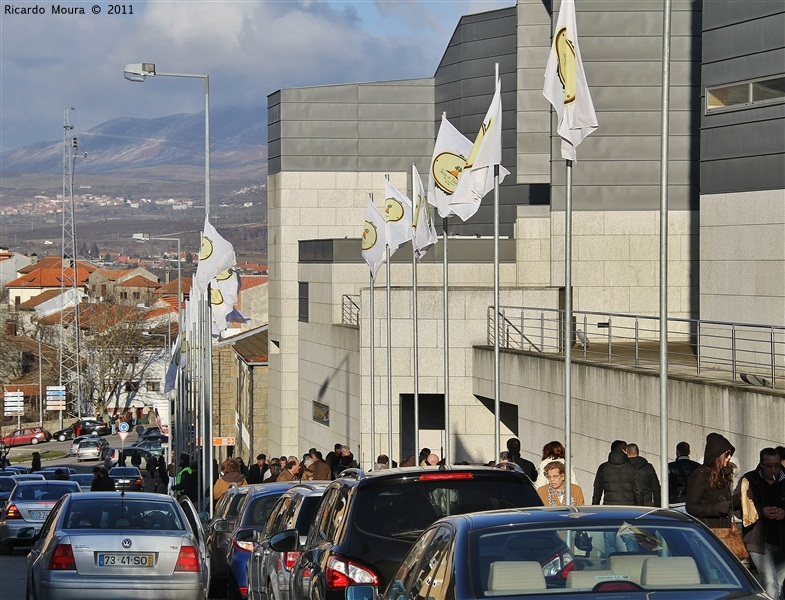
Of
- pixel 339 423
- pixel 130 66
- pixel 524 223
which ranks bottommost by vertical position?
pixel 339 423

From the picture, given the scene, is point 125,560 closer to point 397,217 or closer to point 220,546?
point 220,546

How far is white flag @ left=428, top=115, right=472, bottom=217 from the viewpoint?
21438mm

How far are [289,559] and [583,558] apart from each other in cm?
593

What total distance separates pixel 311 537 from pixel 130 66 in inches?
1066

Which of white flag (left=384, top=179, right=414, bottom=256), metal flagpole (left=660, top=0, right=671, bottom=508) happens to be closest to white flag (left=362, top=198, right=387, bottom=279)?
white flag (left=384, top=179, right=414, bottom=256)

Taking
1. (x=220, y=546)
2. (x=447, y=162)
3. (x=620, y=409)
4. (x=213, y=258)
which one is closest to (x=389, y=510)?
(x=220, y=546)

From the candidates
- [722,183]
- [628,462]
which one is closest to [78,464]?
[722,183]

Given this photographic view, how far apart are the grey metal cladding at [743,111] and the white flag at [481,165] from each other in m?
5.10

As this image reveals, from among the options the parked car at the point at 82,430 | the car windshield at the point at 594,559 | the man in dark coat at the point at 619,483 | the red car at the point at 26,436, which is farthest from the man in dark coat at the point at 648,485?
the parked car at the point at 82,430

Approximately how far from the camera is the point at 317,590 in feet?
32.1

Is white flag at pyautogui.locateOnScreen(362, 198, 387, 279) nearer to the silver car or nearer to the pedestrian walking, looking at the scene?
the silver car

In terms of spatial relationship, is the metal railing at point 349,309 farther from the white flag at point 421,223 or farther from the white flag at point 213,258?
the white flag at point 421,223

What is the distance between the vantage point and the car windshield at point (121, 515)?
13961 millimetres

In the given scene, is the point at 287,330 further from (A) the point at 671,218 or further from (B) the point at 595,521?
(B) the point at 595,521
